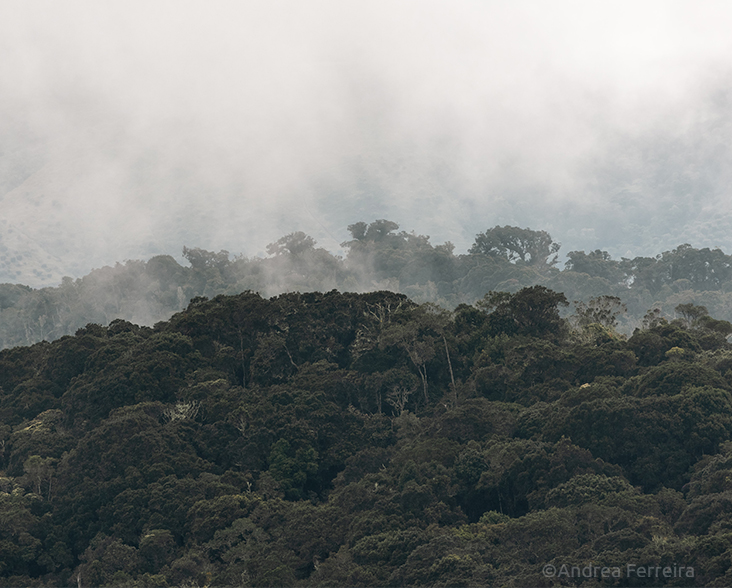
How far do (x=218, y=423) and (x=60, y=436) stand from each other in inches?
303

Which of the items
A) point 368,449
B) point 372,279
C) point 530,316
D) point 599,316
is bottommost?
point 368,449

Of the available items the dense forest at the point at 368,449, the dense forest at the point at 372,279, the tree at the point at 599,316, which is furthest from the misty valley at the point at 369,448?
the dense forest at the point at 372,279

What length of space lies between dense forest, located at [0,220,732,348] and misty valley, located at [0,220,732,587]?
199 ft

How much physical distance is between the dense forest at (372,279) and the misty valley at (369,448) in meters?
60.7

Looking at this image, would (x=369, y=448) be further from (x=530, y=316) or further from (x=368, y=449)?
(x=530, y=316)

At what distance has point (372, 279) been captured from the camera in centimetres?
12938

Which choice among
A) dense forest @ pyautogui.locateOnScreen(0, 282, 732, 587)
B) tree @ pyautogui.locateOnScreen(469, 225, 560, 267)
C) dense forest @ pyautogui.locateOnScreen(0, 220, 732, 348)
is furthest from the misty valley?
tree @ pyautogui.locateOnScreen(469, 225, 560, 267)

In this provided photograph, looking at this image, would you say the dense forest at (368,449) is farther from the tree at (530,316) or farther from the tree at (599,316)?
the tree at (599,316)

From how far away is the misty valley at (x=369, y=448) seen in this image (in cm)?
3181

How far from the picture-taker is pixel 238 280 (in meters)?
126

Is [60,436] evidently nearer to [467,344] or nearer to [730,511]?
[467,344]

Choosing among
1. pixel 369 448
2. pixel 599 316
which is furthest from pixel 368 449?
pixel 599 316

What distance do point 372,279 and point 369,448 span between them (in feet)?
284

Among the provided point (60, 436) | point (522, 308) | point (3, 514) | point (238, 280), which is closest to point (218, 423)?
point (60, 436)
